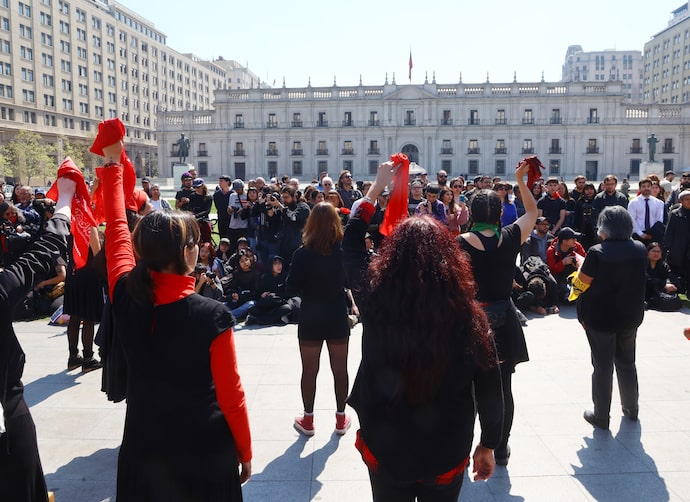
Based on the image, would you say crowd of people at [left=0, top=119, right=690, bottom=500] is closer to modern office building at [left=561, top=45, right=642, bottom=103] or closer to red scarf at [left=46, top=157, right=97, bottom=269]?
red scarf at [left=46, top=157, right=97, bottom=269]

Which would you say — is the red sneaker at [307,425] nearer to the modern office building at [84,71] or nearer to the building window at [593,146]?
the building window at [593,146]

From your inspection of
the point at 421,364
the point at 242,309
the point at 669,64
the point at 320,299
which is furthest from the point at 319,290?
the point at 669,64

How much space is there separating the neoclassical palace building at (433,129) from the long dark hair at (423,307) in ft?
214

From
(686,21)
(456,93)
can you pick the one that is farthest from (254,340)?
(686,21)

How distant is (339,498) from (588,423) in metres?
2.43

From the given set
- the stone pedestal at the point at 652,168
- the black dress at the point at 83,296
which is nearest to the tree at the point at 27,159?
the black dress at the point at 83,296

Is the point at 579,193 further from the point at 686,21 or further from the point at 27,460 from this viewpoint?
the point at 686,21

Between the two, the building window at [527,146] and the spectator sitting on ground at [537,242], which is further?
the building window at [527,146]

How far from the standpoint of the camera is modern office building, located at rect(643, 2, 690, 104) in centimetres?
8612

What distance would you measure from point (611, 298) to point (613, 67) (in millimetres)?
143468

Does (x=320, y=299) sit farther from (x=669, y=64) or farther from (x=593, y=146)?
(x=669, y=64)

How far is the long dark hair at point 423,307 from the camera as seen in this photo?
2004mm

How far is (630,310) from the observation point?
443 cm

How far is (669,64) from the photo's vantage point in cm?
9069
